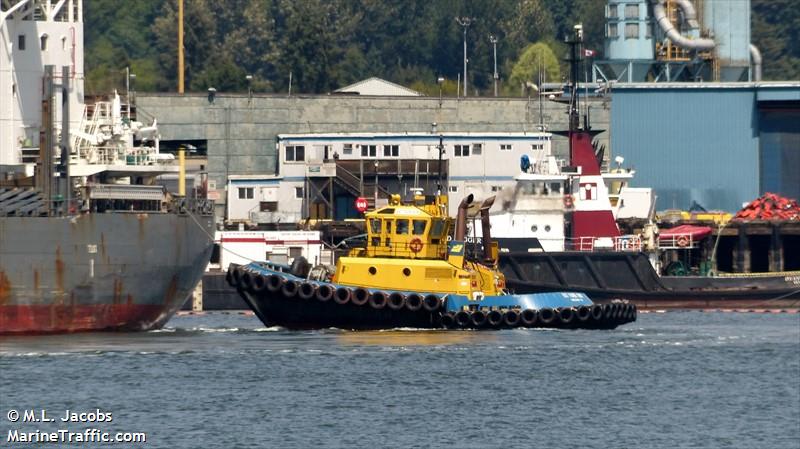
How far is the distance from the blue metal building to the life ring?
36483mm

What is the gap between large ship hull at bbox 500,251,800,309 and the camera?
6581 cm

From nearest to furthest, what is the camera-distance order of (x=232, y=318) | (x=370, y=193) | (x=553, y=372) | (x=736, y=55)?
(x=553, y=372) → (x=232, y=318) → (x=370, y=193) → (x=736, y=55)

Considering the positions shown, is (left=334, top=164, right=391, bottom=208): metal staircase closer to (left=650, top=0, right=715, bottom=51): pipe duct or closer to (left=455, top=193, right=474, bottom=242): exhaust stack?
(left=650, top=0, right=715, bottom=51): pipe duct

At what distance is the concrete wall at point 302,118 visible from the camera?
8231 cm

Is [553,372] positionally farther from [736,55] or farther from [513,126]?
[736,55]

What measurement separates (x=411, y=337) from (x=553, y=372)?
6618 mm

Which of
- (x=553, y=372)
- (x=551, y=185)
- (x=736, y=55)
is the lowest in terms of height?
(x=553, y=372)

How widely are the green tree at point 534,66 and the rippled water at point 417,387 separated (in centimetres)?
5689

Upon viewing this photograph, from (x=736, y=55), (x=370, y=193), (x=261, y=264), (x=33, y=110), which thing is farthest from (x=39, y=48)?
(x=736, y=55)

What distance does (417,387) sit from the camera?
42375 mm

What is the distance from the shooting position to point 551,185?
6644 cm

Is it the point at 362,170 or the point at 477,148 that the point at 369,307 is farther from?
the point at 477,148

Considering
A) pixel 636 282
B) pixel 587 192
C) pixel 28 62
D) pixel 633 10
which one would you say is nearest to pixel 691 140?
pixel 633 10

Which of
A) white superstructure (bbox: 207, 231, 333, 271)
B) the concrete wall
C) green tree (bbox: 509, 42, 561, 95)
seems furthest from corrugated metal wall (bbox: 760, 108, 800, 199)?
white superstructure (bbox: 207, 231, 333, 271)
